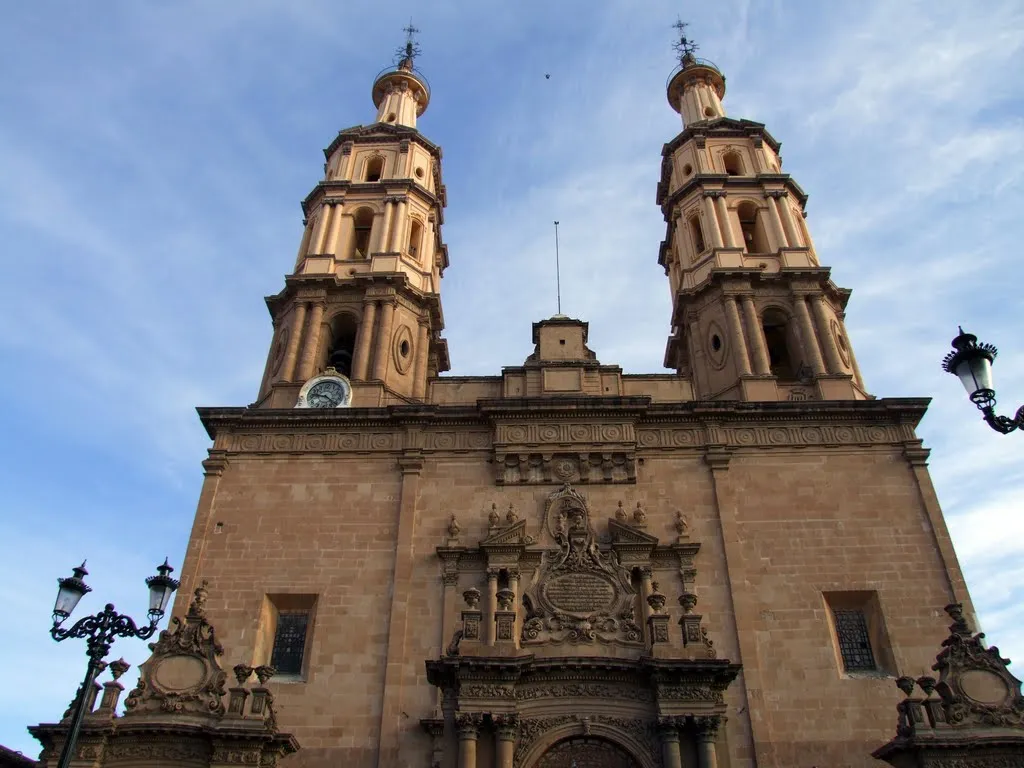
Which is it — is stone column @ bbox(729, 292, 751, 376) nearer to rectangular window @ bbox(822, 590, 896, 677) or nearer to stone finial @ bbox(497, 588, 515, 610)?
rectangular window @ bbox(822, 590, 896, 677)

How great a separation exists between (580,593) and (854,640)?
20.2ft

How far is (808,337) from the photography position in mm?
23797

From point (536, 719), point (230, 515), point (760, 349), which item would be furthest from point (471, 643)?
point (760, 349)

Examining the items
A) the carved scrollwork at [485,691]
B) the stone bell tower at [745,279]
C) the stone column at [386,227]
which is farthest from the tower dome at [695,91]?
the carved scrollwork at [485,691]

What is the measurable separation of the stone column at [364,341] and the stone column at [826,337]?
13.1m

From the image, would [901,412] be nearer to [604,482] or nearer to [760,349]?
[760,349]

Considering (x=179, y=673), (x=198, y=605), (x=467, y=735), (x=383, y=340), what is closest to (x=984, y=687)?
(x=467, y=735)

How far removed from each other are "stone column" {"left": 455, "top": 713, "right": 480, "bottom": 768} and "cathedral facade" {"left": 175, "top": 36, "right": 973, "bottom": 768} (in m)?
0.04

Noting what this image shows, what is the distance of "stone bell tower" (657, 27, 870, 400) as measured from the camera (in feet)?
76.8

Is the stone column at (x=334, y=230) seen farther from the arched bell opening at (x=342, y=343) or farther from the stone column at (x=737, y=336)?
the stone column at (x=737, y=336)

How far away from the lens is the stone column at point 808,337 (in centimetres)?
2313

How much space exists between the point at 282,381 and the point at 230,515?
Result: 4.55 m

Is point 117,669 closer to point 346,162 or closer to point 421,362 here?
point 421,362

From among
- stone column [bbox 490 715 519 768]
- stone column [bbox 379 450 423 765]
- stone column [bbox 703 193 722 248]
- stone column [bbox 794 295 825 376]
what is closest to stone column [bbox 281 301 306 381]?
stone column [bbox 379 450 423 765]
